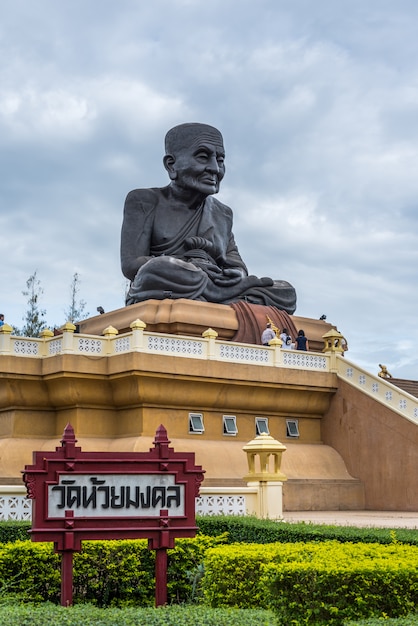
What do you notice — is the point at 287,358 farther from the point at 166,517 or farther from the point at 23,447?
the point at 166,517

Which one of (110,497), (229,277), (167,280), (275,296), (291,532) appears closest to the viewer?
(110,497)

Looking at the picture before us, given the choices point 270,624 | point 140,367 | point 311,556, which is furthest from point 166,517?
point 140,367

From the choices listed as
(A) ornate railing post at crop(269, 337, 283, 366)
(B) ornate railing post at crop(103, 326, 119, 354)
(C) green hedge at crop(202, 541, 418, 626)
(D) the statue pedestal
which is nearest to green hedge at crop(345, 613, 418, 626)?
(C) green hedge at crop(202, 541, 418, 626)

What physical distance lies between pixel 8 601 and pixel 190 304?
13.3 meters

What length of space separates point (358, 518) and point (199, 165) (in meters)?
11.3

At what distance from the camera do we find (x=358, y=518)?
54.0 ft

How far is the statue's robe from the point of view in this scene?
2233cm

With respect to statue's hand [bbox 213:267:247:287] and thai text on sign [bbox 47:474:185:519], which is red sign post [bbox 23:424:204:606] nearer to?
thai text on sign [bbox 47:474:185:519]

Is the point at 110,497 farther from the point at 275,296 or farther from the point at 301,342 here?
the point at 275,296

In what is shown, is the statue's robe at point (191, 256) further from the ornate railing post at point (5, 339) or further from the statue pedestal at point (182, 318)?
the ornate railing post at point (5, 339)

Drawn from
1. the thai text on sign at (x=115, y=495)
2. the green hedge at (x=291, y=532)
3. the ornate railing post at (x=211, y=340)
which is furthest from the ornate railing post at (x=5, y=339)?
the thai text on sign at (x=115, y=495)

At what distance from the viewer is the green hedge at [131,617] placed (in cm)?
597

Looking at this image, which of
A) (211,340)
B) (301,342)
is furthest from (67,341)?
(301,342)

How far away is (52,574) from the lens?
29.8 feet
